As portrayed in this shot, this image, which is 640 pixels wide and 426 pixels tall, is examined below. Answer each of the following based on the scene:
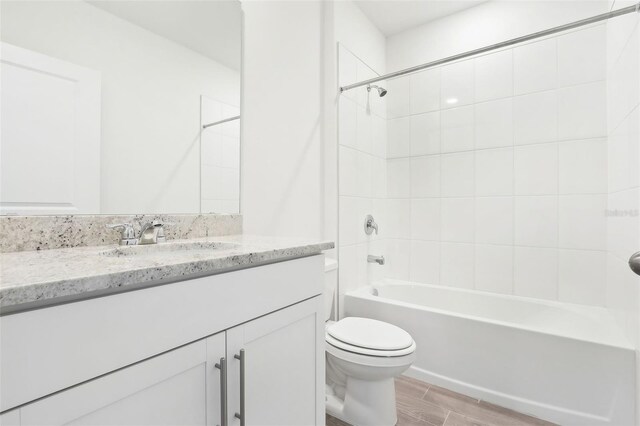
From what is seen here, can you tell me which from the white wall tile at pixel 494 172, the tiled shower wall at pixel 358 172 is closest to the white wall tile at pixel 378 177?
the tiled shower wall at pixel 358 172

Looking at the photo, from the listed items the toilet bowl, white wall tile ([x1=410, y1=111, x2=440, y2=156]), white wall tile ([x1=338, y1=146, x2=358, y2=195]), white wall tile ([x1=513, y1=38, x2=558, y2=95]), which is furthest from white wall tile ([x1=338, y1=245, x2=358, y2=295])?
white wall tile ([x1=513, y1=38, x2=558, y2=95])

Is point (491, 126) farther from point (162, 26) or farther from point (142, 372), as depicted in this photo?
point (142, 372)

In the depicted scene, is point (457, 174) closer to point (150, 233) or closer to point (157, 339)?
point (150, 233)

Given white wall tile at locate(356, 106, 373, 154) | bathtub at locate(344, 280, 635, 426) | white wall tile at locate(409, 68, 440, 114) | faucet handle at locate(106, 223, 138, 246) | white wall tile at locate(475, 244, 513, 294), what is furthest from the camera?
white wall tile at locate(409, 68, 440, 114)

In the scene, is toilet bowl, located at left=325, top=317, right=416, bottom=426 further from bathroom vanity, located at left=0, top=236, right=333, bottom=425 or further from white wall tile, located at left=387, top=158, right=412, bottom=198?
white wall tile, located at left=387, top=158, right=412, bottom=198

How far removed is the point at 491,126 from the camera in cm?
225

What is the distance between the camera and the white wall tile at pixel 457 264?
233cm

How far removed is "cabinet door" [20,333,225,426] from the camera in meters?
0.49

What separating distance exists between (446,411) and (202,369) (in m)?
1.46

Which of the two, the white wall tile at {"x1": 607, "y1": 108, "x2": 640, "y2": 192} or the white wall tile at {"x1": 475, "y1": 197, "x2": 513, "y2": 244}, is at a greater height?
the white wall tile at {"x1": 607, "y1": 108, "x2": 640, "y2": 192}

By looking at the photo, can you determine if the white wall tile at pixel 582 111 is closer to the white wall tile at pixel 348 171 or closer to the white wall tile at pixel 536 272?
the white wall tile at pixel 536 272

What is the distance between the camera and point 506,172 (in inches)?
86.6

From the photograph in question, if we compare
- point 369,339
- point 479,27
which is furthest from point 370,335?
point 479,27

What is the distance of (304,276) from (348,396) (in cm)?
91
